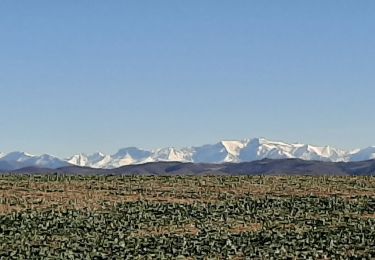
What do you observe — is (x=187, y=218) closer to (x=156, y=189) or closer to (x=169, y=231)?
(x=169, y=231)

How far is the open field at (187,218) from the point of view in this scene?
125 feet

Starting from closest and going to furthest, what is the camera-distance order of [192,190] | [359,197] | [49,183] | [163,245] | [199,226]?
[163,245] → [199,226] → [359,197] → [192,190] → [49,183]

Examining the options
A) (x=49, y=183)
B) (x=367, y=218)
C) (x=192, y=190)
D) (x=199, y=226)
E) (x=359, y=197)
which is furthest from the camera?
(x=49, y=183)

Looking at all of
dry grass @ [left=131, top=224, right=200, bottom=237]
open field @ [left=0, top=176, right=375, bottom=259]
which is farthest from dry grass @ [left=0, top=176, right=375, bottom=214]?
dry grass @ [left=131, top=224, right=200, bottom=237]

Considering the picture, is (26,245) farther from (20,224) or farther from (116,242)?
(20,224)

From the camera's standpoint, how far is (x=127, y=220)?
1890 inches

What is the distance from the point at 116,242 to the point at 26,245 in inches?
165

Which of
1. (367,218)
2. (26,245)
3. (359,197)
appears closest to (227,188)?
(359,197)

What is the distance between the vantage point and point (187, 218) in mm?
48938

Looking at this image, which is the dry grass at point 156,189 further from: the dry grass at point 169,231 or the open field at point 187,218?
the dry grass at point 169,231

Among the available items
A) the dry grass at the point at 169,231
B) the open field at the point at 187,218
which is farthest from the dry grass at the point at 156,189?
the dry grass at the point at 169,231

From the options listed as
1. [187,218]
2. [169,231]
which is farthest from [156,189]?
[169,231]

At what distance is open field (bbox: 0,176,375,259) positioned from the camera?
3806cm

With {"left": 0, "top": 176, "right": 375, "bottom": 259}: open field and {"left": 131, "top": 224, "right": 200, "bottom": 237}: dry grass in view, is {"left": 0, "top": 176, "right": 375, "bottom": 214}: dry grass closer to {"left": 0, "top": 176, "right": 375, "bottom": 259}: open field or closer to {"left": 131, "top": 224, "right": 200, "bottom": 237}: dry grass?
{"left": 0, "top": 176, "right": 375, "bottom": 259}: open field
